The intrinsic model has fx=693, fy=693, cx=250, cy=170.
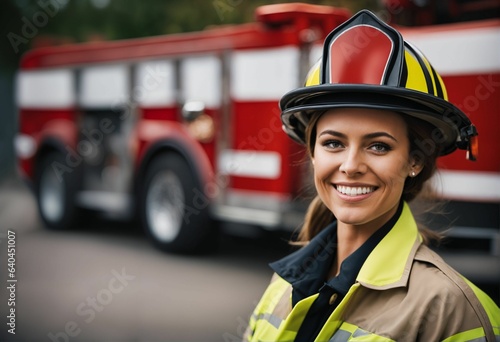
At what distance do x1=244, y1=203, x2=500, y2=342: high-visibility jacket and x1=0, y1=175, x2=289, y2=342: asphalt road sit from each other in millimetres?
2658

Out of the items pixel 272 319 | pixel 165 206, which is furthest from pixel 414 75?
pixel 165 206

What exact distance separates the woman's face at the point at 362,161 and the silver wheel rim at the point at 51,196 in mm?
6447

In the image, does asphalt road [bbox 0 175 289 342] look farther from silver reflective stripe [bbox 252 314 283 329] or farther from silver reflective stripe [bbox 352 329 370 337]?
silver reflective stripe [bbox 352 329 370 337]

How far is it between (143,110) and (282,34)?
77.4 inches

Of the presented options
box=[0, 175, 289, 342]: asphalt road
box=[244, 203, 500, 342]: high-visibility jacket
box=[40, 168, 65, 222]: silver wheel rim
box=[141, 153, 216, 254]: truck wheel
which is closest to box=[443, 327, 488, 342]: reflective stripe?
box=[244, 203, 500, 342]: high-visibility jacket

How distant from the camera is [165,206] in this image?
253 inches

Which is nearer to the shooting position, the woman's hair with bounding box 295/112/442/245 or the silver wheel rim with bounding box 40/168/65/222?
the woman's hair with bounding box 295/112/442/245

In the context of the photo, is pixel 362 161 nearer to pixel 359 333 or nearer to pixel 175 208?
pixel 359 333

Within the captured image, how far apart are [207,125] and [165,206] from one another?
91 centimetres

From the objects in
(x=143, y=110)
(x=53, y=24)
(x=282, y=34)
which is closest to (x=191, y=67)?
(x=143, y=110)

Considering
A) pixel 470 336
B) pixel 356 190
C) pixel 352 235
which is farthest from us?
pixel 352 235

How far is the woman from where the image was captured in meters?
1.41

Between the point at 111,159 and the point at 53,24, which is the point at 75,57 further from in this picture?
the point at 53,24

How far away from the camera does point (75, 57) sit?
301 inches
